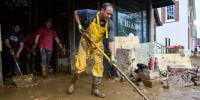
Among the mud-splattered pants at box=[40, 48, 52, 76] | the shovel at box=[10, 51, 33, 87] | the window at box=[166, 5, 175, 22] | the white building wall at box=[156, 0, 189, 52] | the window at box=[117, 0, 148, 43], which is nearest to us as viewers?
the shovel at box=[10, 51, 33, 87]

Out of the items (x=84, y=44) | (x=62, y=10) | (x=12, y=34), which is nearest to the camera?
(x=84, y=44)

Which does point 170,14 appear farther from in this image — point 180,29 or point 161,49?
point 161,49

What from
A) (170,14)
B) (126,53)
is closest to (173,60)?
(126,53)

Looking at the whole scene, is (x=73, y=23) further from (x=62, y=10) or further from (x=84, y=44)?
(x=84, y=44)

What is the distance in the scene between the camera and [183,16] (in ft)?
46.4

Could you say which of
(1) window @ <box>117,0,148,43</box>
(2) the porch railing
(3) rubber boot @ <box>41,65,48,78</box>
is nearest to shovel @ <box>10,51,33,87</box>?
(3) rubber boot @ <box>41,65,48,78</box>

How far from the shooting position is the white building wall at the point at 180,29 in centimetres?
1402

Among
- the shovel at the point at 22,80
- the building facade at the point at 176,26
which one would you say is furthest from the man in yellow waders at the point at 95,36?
the building facade at the point at 176,26

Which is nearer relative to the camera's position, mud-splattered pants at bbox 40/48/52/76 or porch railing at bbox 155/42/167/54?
mud-splattered pants at bbox 40/48/52/76

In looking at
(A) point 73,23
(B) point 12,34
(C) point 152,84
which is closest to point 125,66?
(C) point 152,84

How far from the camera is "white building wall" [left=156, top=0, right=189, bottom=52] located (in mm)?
14016

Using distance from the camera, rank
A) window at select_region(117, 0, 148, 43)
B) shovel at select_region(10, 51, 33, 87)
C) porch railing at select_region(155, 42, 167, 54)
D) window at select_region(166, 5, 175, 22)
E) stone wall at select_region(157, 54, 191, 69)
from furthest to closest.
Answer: window at select_region(166, 5, 175, 22), porch railing at select_region(155, 42, 167, 54), stone wall at select_region(157, 54, 191, 69), window at select_region(117, 0, 148, 43), shovel at select_region(10, 51, 33, 87)

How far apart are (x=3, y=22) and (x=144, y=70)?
6304mm

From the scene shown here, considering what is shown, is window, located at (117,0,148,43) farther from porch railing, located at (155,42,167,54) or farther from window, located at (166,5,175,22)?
window, located at (166,5,175,22)
